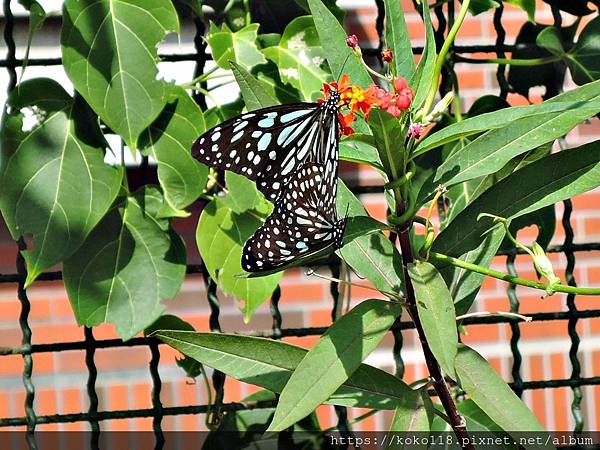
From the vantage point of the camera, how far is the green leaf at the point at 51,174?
42.1 inches

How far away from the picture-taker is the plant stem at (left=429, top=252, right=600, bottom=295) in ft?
2.80

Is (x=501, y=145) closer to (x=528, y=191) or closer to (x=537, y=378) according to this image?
(x=528, y=191)

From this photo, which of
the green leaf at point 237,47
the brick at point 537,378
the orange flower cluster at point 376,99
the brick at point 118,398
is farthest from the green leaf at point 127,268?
the brick at point 537,378

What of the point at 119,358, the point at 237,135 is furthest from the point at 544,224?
the point at 119,358

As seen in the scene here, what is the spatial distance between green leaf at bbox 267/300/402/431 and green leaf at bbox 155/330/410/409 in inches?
3.6

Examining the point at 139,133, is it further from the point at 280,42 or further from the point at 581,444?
the point at 581,444

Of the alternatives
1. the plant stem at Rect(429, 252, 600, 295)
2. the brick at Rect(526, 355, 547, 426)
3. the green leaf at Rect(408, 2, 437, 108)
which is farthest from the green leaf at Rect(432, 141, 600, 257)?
the brick at Rect(526, 355, 547, 426)

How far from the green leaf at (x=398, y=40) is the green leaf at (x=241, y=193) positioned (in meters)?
0.27

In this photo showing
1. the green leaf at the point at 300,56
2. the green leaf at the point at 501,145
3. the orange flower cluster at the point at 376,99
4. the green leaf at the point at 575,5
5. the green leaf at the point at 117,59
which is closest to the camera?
the orange flower cluster at the point at 376,99

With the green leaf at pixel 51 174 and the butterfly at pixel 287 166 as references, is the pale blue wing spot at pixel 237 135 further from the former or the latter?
the green leaf at pixel 51 174

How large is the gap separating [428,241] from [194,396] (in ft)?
4.30

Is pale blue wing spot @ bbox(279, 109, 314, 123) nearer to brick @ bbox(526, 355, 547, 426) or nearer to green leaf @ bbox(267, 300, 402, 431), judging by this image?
green leaf @ bbox(267, 300, 402, 431)

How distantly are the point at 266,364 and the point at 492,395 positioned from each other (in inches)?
9.2

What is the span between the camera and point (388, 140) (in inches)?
31.4
